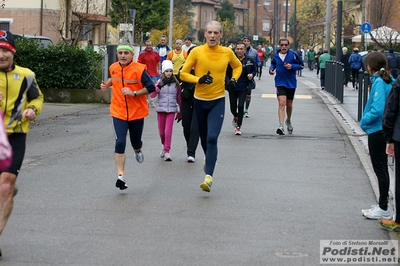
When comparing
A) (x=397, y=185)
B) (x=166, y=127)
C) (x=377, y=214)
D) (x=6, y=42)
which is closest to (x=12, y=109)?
(x=6, y=42)

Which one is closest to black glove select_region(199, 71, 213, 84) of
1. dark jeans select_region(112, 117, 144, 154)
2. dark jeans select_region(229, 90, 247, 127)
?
dark jeans select_region(112, 117, 144, 154)

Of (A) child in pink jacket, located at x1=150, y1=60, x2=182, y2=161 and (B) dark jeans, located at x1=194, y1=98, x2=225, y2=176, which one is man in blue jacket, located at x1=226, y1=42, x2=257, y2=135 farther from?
(B) dark jeans, located at x1=194, y1=98, x2=225, y2=176

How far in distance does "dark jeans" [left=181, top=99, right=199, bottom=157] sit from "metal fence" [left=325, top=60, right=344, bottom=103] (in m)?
13.4

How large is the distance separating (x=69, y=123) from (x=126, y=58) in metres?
8.65

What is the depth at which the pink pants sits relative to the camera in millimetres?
12234

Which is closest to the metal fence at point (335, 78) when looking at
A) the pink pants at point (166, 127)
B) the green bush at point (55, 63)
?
the green bush at point (55, 63)

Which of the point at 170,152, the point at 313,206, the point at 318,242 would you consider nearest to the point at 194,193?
the point at 313,206

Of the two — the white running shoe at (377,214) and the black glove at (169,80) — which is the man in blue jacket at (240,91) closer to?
the black glove at (169,80)

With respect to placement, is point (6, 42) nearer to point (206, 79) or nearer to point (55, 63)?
point (206, 79)

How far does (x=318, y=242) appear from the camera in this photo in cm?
716

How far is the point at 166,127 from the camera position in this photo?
485 inches

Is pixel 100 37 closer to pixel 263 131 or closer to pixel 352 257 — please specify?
pixel 263 131

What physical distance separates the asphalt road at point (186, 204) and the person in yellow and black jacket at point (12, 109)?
0.50 metres

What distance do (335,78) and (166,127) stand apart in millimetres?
15440
